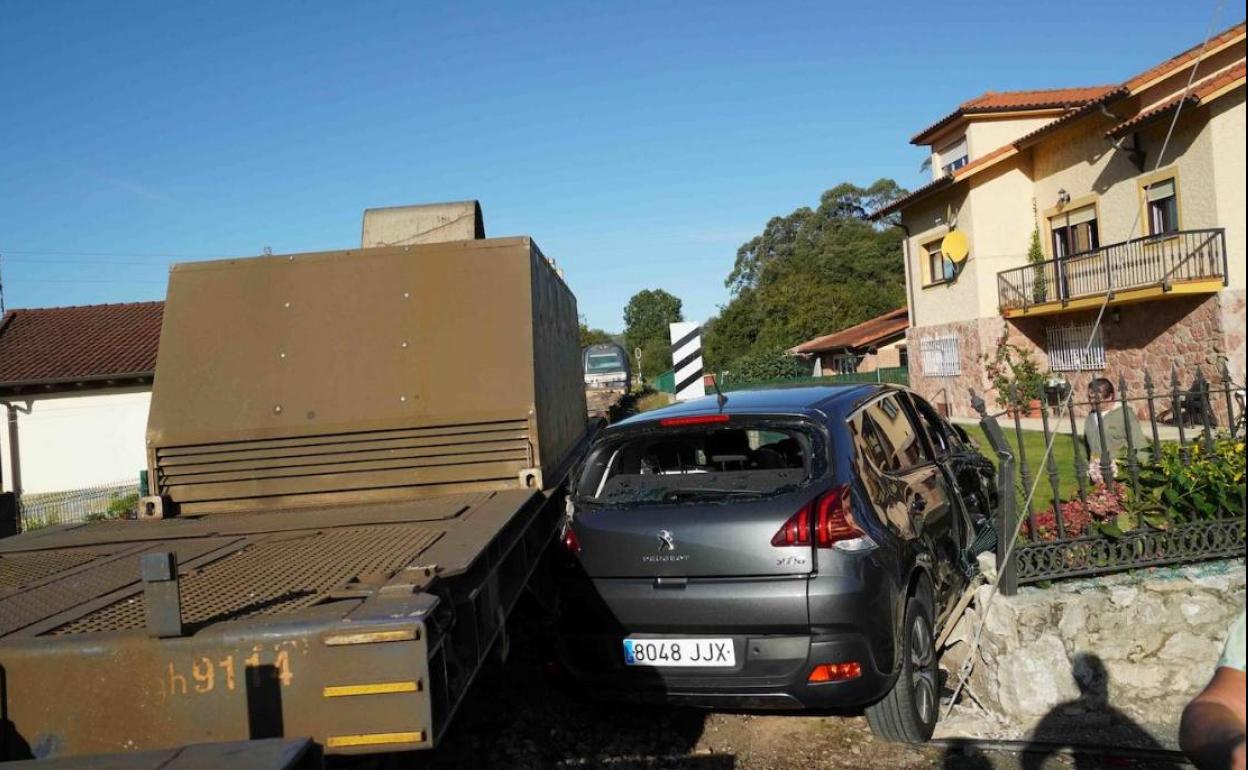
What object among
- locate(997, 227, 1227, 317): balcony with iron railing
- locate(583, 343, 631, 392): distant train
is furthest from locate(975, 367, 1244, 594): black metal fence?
locate(583, 343, 631, 392): distant train

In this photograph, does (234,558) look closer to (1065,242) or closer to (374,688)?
(374,688)

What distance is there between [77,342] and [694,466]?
89.0 feet

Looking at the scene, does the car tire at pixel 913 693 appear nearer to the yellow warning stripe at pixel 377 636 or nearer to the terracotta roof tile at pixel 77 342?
the yellow warning stripe at pixel 377 636

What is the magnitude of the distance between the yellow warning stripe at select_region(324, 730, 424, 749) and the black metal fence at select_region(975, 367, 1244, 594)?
3.76 meters

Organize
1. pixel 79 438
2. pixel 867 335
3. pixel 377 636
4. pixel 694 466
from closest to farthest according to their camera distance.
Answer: pixel 377 636
pixel 694 466
pixel 79 438
pixel 867 335

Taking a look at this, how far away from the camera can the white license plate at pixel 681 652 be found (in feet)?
13.4

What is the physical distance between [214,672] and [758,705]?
2.34 metres

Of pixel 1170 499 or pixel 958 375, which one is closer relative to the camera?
pixel 1170 499

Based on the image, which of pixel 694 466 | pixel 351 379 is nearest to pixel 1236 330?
pixel 694 466

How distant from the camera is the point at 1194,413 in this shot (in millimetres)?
6113

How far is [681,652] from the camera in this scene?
416 cm

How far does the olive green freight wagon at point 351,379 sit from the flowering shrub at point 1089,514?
10.3 feet

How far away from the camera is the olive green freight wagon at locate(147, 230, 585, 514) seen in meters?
5.49

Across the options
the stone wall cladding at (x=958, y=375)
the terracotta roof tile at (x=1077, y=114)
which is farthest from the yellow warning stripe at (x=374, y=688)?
the stone wall cladding at (x=958, y=375)
